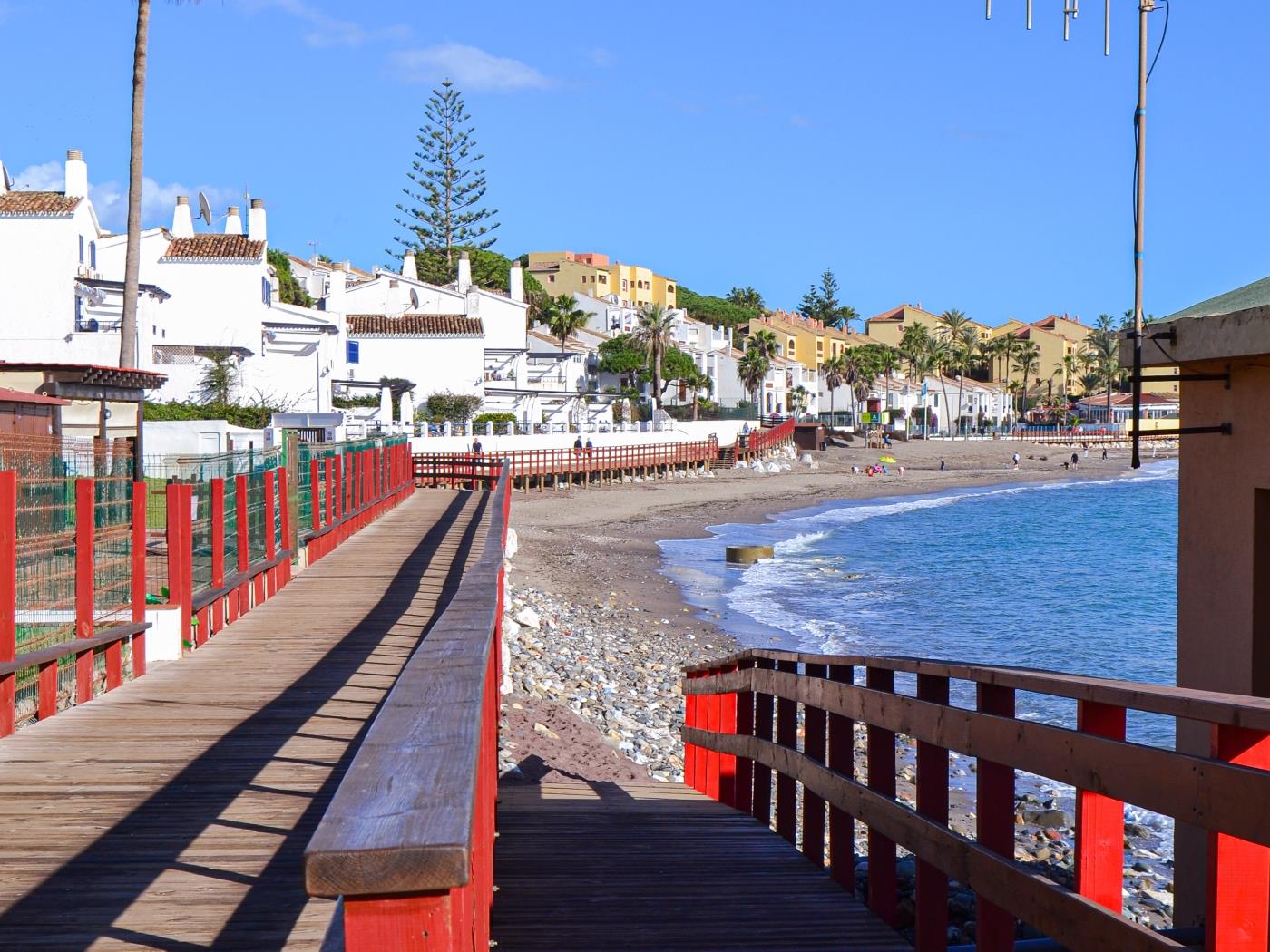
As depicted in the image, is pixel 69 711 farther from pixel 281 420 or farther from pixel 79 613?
pixel 281 420

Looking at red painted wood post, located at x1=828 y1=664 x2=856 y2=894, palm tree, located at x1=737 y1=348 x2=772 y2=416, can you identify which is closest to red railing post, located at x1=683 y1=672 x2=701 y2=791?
red painted wood post, located at x1=828 y1=664 x2=856 y2=894

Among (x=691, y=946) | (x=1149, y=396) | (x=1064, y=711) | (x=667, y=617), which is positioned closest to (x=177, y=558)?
(x=691, y=946)

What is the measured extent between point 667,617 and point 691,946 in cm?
2195

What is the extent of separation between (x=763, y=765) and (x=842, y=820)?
1.71 m

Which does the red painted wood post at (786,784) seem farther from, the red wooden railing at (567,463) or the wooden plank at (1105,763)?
the red wooden railing at (567,463)

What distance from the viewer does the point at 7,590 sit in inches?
282

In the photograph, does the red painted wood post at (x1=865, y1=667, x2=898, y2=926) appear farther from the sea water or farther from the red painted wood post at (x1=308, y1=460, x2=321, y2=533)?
the red painted wood post at (x1=308, y1=460, x2=321, y2=533)

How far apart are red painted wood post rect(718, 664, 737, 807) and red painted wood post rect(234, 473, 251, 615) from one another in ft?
20.3

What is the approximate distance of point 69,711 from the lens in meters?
8.00

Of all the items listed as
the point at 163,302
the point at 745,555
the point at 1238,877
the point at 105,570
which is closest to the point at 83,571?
the point at 105,570

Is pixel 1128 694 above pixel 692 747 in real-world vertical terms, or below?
above

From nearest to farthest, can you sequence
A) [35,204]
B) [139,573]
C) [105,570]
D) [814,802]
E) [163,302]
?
[814,802], [105,570], [139,573], [35,204], [163,302]

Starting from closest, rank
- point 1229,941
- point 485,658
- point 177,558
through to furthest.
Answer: point 1229,941
point 485,658
point 177,558

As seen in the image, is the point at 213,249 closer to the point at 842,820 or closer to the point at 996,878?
the point at 842,820
